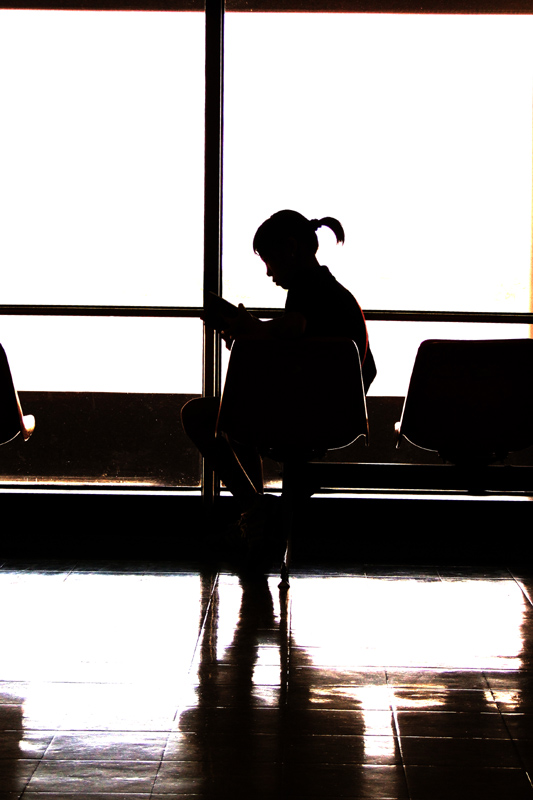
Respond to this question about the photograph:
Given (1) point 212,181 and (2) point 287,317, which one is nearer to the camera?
(2) point 287,317

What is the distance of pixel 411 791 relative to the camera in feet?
4.79

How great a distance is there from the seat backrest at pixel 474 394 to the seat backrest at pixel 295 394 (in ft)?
0.67

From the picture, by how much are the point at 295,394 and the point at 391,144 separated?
1.54 m

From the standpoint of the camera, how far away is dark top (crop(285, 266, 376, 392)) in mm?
2693

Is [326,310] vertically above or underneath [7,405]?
above

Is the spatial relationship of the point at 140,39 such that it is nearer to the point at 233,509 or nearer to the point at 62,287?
the point at 62,287

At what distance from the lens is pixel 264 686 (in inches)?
77.0

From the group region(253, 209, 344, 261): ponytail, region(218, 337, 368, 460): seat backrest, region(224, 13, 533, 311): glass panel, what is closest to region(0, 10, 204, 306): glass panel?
region(224, 13, 533, 311): glass panel

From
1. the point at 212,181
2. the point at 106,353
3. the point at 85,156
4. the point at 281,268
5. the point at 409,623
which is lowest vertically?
the point at 409,623

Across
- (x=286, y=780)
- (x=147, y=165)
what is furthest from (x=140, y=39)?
(x=286, y=780)

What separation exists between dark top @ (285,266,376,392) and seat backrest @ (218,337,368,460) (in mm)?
Answer: 166

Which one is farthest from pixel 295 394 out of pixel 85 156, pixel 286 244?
pixel 85 156

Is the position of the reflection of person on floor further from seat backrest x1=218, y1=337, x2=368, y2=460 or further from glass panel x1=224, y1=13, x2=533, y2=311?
glass panel x1=224, y1=13, x2=533, y2=311

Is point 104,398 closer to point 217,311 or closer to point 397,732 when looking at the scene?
point 217,311
